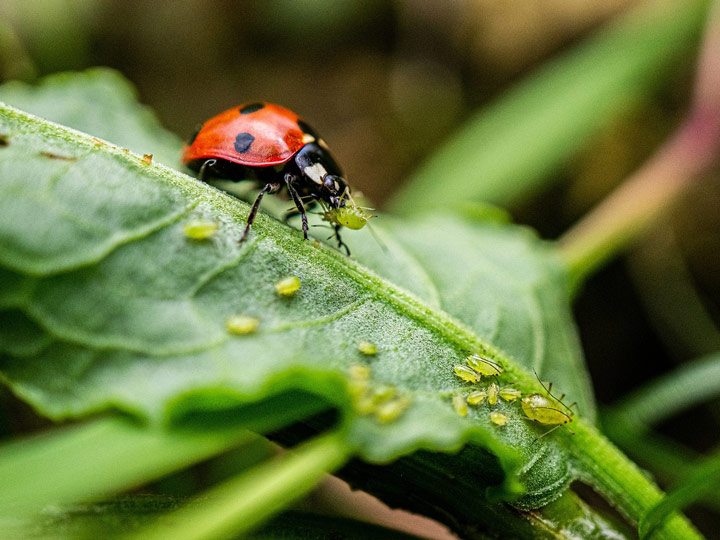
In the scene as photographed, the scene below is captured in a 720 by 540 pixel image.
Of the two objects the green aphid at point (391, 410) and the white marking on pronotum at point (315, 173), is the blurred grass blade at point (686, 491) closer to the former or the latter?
the green aphid at point (391, 410)

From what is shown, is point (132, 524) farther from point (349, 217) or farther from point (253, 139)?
point (253, 139)

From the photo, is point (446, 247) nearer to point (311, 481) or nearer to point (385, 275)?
point (385, 275)

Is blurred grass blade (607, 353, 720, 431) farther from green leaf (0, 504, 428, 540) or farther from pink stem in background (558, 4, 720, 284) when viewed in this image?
green leaf (0, 504, 428, 540)

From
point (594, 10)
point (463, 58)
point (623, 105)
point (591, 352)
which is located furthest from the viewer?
point (463, 58)

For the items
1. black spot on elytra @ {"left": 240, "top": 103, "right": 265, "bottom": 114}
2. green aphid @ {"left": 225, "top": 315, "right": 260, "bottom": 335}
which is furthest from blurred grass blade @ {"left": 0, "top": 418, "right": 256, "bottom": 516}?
black spot on elytra @ {"left": 240, "top": 103, "right": 265, "bottom": 114}

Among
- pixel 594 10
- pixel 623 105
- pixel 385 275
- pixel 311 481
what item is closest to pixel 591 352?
pixel 623 105

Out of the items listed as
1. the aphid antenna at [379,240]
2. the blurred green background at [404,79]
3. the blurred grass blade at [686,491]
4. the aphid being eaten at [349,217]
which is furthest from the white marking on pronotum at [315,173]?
the blurred green background at [404,79]
